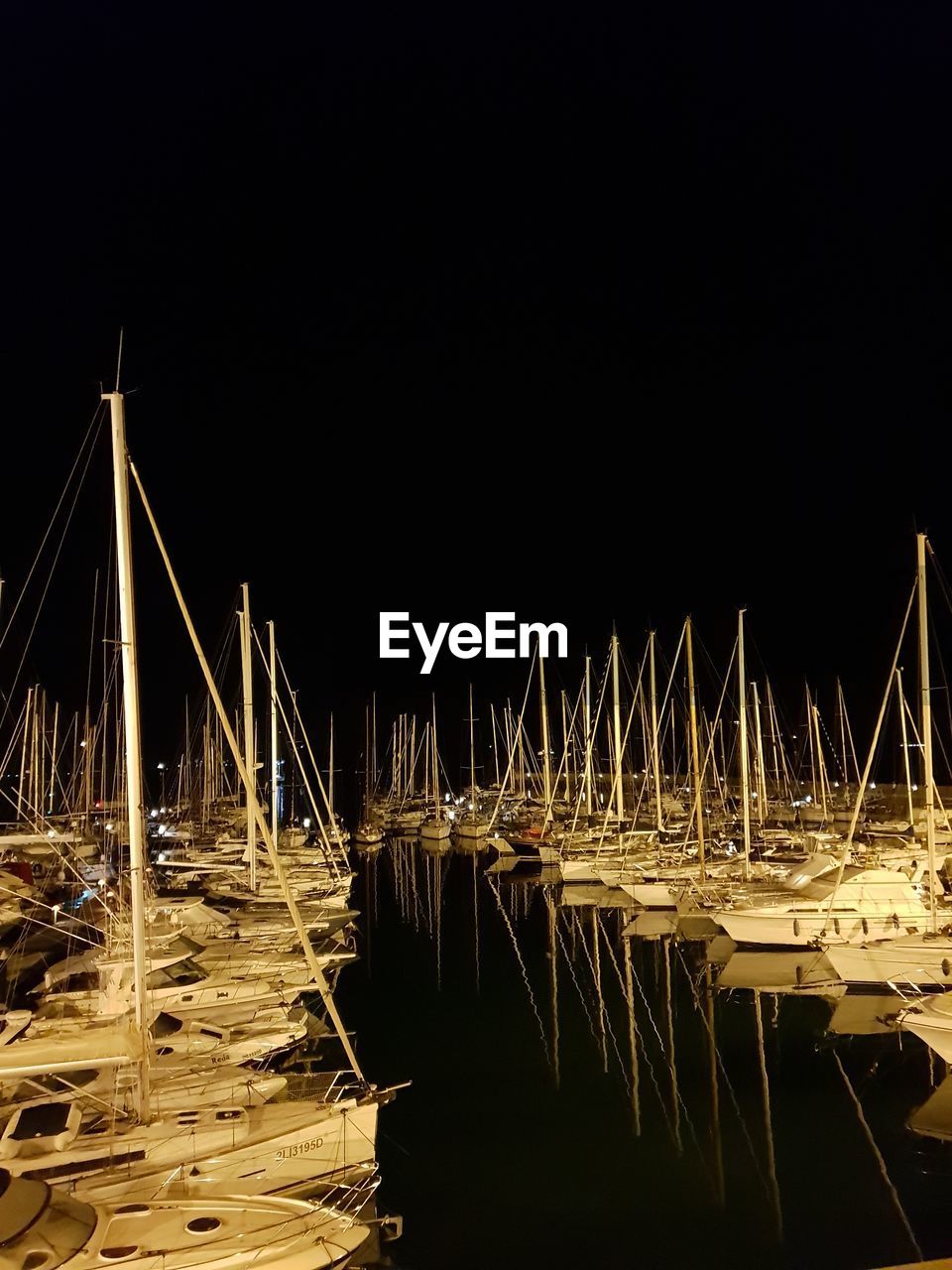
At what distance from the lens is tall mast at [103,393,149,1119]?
1080cm

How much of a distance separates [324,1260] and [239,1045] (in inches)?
247

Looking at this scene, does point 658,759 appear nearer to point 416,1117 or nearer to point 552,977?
point 552,977

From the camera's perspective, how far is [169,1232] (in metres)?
9.20

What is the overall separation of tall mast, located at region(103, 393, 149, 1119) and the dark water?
3.97 metres

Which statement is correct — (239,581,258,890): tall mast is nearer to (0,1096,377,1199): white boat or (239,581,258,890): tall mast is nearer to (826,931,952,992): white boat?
(826,931,952,992): white boat

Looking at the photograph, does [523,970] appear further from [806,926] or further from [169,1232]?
[169,1232]

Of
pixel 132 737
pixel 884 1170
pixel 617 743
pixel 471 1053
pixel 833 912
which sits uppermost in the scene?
pixel 132 737

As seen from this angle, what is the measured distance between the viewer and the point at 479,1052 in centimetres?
1975

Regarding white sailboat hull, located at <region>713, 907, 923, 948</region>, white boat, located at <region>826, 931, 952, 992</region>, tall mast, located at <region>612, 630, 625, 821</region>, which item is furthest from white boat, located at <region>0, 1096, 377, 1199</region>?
tall mast, located at <region>612, 630, 625, 821</region>

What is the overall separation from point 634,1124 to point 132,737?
9.95 meters

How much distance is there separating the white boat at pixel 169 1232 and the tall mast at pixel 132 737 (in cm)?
176

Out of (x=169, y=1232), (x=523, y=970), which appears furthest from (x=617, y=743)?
(x=169, y=1232)

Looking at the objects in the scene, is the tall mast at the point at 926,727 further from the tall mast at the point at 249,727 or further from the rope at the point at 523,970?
the tall mast at the point at 249,727

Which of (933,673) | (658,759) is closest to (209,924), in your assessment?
(658,759)
